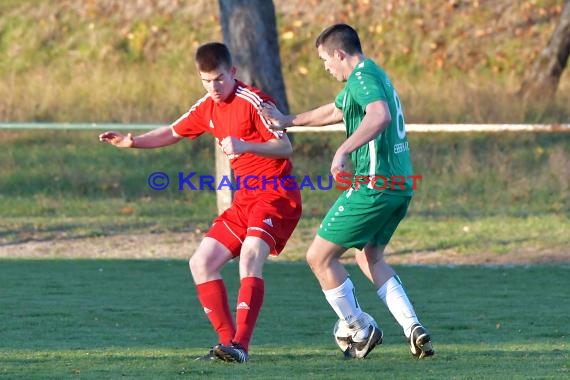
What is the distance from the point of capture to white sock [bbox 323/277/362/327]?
7164 millimetres

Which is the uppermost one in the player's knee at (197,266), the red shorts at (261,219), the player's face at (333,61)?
the player's face at (333,61)

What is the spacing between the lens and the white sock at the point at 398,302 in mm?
7094

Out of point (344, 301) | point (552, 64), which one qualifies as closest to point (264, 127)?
point (344, 301)

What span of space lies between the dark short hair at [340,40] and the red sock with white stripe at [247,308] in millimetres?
1317

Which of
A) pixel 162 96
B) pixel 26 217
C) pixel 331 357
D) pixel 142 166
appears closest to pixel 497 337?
pixel 331 357

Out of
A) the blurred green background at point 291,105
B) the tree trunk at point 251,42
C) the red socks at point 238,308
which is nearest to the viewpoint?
the red socks at point 238,308

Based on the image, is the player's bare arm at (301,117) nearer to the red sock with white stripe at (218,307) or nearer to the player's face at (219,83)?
the player's face at (219,83)

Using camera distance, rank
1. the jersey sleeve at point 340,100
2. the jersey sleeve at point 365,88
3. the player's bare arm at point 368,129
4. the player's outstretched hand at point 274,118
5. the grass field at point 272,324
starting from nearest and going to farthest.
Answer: the player's bare arm at point 368,129 < the grass field at point 272,324 < the jersey sleeve at point 365,88 < the jersey sleeve at point 340,100 < the player's outstretched hand at point 274,118

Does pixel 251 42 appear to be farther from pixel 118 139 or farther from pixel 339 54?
pixel 339 54

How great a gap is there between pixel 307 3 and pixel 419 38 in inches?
92.1

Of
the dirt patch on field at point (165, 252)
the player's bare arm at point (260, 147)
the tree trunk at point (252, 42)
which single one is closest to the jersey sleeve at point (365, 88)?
the player's bare arm at point (260, 147)

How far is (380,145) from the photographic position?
692 cm

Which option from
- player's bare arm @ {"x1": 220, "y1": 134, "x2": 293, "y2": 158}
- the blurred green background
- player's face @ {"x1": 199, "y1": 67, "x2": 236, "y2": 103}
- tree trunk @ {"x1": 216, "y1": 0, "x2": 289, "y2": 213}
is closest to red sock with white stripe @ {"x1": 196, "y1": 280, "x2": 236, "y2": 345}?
player's bare arm @ {"x1": 220, "y1": 134, "x2": 293, "y2": 158}

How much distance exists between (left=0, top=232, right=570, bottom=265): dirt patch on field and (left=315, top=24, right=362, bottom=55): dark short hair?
6797 mm
